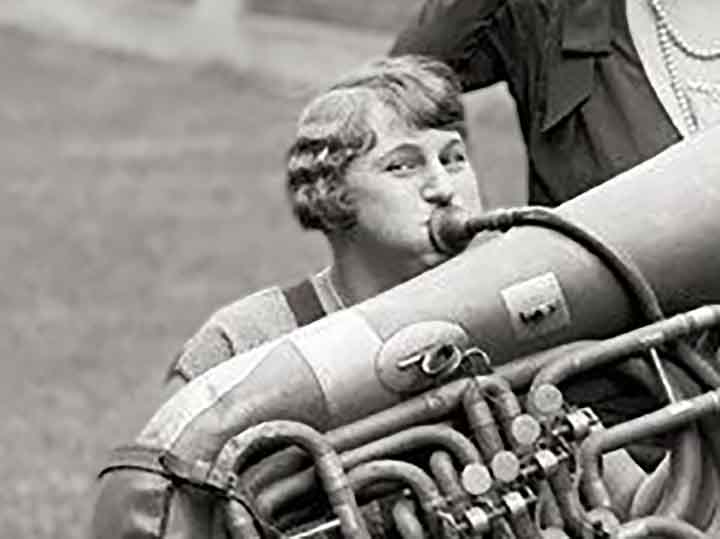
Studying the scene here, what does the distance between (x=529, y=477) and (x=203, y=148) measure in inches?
439

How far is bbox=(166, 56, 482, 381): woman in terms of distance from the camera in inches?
143

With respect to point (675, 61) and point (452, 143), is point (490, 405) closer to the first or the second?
point (452, 143)

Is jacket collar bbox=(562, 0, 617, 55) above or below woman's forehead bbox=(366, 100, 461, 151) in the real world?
above

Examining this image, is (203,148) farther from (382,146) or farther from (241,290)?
(382,146)

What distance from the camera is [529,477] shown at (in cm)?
323

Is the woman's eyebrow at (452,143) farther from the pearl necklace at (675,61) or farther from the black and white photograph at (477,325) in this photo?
the pearl necklace at (675,61)

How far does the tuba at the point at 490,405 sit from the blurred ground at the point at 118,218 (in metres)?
4.49

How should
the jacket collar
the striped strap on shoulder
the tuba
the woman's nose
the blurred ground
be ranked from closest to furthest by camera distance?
the tuba → the woman's nose → the striped strap on shoulder → the jacket collar → the blurred ground

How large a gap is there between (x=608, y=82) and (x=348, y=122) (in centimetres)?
36

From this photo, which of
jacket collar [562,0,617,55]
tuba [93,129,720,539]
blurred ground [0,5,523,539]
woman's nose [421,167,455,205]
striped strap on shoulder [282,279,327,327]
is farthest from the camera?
blurred ground [0,5,523,539]

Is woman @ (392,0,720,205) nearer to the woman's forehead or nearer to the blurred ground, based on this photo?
the woman's forehead

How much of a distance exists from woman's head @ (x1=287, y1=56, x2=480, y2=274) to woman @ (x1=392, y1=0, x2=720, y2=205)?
0.17 m

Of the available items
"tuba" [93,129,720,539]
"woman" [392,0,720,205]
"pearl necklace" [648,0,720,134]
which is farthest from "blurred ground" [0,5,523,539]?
"tuba" [93,129,720,539]

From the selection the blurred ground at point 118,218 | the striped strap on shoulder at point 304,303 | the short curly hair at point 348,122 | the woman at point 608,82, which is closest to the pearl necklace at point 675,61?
the woman at point 608,82
